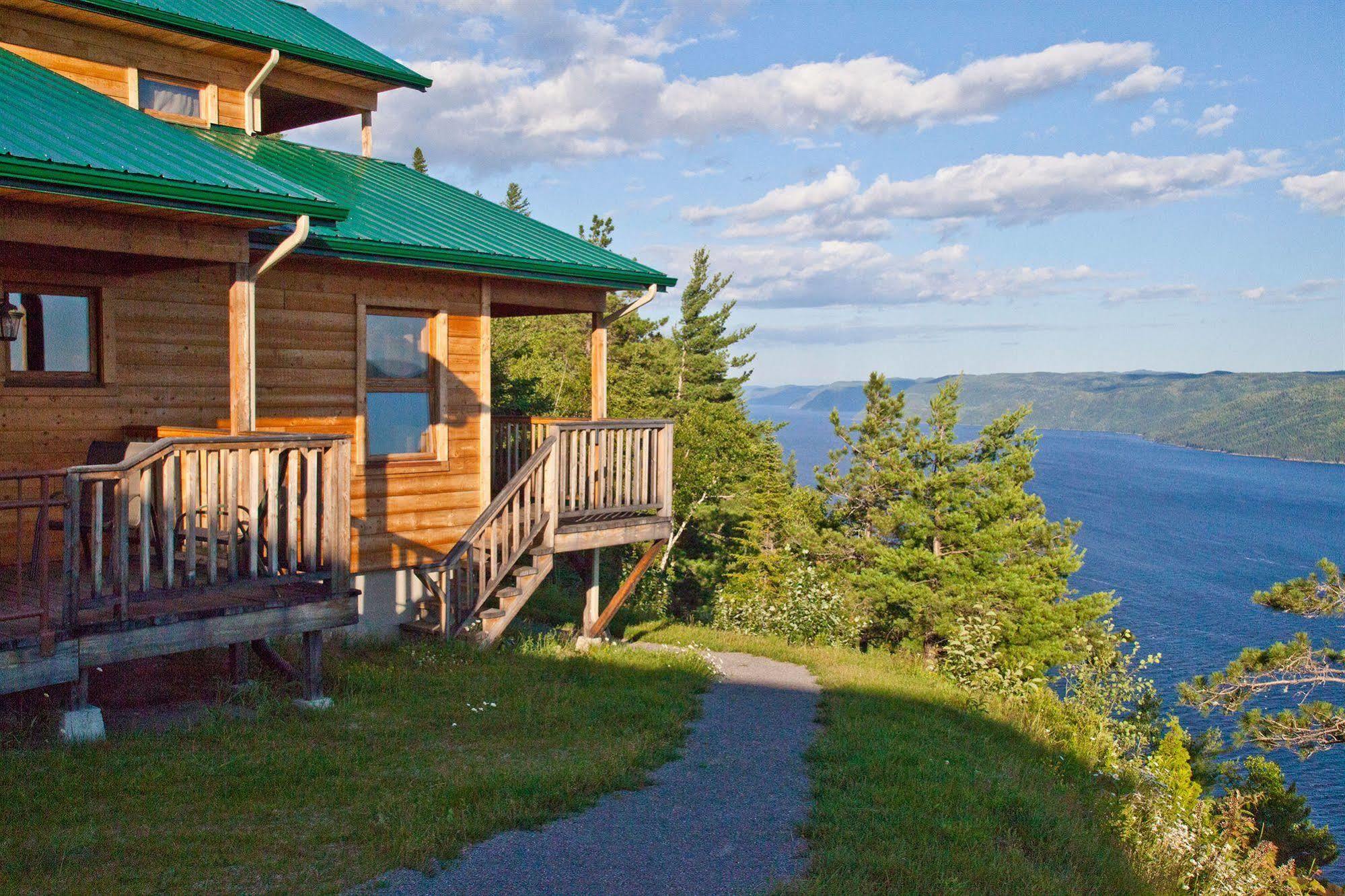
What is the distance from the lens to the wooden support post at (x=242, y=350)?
814 centimetres

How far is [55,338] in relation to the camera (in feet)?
29.8

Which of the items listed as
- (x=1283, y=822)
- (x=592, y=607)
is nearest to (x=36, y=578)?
(x=592, y=607)

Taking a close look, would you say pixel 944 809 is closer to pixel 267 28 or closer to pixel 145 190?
pixel 145 190

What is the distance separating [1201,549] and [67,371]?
90.4 metres

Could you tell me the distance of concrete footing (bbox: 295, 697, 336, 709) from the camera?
816cm

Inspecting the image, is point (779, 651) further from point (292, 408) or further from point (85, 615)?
point (85, 615)

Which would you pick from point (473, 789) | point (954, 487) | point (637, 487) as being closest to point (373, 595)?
point (637, 487)

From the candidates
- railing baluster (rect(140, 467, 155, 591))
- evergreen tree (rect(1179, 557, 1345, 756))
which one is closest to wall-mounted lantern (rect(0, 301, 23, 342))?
railing baluster (rect(140, 467, 155, 591))

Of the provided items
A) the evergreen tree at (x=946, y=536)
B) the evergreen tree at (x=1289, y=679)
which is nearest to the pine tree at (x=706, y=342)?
the evergreen tree at (x=946, y=536)

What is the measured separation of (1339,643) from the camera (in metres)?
53.6

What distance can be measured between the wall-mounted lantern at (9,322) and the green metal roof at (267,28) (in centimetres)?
399

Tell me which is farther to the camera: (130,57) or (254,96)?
(254,96)

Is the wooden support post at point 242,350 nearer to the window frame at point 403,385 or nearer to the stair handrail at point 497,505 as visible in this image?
the window frame at point 403,385

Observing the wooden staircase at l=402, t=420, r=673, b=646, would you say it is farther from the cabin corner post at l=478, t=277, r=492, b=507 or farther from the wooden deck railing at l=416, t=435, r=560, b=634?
the cabin corner post at l=478, t=277, r=492, b=507
